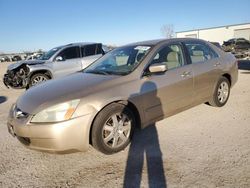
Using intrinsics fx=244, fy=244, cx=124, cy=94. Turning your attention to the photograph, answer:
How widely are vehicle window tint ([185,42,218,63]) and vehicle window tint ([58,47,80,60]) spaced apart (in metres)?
5.98

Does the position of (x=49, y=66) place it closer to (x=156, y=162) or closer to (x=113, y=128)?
(x=113, y=128)

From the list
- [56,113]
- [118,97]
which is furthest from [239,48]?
[56,113]

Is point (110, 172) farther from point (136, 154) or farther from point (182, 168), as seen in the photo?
point (182, 168)

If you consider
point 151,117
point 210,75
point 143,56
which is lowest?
point 151,117

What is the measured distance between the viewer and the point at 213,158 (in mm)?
3195

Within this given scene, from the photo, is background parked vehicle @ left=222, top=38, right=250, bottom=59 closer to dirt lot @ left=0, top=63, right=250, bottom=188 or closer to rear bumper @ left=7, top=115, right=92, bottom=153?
dirt lot @ left=0, top=63, right=250, bottom=188

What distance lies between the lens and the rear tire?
5.16 metres

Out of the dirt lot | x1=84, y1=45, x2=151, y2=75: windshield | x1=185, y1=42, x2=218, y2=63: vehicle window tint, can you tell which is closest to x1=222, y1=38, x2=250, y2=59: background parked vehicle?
x1=185, y1=42, x2=218, y2=63: vehicle window tint

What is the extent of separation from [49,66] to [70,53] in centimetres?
107

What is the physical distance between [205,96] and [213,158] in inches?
75.3

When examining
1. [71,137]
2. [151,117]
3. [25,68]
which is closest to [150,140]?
[151,117]

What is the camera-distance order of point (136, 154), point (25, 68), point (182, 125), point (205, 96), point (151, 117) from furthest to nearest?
point (25, 68) → point (205, 96) → point (182, 125) → point (151, 117) → point (136, 154)

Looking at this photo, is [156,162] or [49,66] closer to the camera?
[156,162]

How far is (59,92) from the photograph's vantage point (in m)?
3.44
